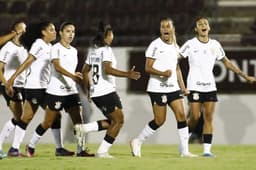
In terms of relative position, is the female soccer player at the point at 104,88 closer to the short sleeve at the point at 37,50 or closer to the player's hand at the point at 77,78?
the player's hand at the point at 77,78

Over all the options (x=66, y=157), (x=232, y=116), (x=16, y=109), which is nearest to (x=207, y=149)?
(x=66, y=157)

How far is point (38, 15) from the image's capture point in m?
18.9

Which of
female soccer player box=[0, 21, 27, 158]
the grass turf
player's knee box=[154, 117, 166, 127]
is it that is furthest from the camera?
female soccer player box=[0, 21, 27, 158]

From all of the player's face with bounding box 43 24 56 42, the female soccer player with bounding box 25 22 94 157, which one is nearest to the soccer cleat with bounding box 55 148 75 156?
the female soccer player with bounding box 25 22 94 157

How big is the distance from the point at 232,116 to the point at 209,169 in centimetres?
636

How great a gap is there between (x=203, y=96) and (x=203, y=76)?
11.3 inches

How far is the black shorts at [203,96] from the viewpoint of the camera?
10.6 meters

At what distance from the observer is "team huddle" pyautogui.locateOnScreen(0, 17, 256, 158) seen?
10031mm

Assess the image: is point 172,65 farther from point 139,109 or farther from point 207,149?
point 139,109

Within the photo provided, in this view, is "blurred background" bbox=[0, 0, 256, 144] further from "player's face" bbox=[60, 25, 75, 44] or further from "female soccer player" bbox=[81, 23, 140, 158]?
"female soccer player" bbox=[81, 23, 140, 158]

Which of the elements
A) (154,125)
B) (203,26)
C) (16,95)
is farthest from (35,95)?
(203,26)

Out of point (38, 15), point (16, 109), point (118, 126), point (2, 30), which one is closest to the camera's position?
point (118, 126)

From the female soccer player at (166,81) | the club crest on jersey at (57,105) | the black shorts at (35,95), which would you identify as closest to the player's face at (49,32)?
the black shorts at (35,95)

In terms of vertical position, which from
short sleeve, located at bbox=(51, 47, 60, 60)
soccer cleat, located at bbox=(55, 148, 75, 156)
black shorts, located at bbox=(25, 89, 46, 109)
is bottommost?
soccer cleat, located at bbox=(55, 148, 75, 156)
